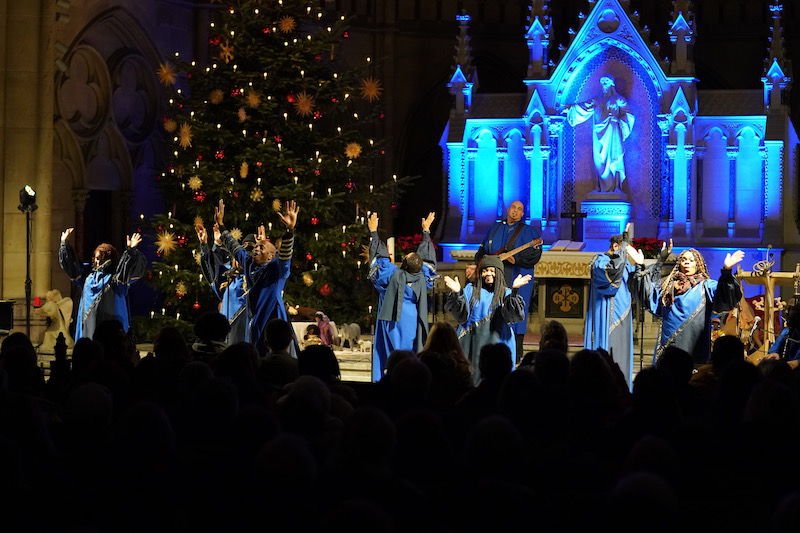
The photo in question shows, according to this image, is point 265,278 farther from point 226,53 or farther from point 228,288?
point 226,53

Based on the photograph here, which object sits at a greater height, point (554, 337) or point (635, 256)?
point (635, 256)

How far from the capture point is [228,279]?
13.5 metres

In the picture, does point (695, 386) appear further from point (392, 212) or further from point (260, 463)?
point (392, 212)

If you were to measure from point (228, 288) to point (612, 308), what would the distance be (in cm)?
373

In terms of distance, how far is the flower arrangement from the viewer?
17578 millimetres

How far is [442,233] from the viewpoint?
65.5 ft

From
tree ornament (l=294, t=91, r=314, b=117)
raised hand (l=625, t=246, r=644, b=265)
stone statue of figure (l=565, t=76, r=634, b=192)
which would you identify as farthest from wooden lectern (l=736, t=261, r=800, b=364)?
tree ornament (l=294, t=91, r=314, b=117)

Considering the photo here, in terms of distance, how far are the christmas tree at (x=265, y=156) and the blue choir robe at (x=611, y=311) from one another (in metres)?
4.96

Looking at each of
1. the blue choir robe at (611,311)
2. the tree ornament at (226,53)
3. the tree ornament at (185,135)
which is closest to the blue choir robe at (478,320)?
the blue choir robe at (611,311)

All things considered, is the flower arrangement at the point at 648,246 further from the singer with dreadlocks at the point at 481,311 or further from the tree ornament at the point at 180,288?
the tree ornament at the point at 180,288

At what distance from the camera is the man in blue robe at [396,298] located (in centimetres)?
1316

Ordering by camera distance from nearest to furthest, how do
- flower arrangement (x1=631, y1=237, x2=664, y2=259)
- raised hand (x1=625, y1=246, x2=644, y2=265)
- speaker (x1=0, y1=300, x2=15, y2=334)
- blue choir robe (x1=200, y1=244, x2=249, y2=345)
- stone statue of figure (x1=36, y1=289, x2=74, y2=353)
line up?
raised hand (x1=625, y1=246, x2=644, y2=265)
blue choir robe (x1=200, y1=244, x2=249, y2=345)
speaker (x1=0, y1=300, x2=15, y2=334)
stone statue of figure (x1=36, y1=289, x2=74, y2=353)
flower arrangement (x1=631, y1=237, x2=664, y2=259)

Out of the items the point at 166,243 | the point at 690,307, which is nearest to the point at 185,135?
the point at 166,243

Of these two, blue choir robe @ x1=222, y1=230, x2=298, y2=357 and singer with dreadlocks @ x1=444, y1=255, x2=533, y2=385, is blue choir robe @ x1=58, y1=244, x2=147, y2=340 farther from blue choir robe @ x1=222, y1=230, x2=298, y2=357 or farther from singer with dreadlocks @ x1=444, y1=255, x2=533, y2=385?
singer with dreadlocks @ x1=444, y1=255, x2=533, y2=385
